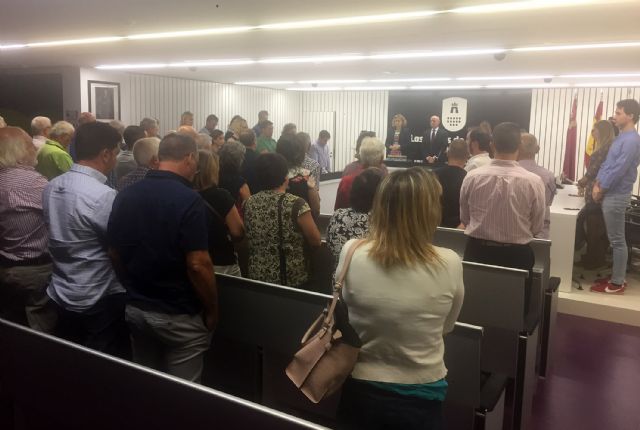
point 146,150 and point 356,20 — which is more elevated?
point 356,20

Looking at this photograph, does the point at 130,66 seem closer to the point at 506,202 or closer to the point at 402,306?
the point at 506,202

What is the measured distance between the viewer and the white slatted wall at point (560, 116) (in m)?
12.8

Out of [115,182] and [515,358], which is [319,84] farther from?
[515,358]

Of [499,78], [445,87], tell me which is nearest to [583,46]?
[499,78]

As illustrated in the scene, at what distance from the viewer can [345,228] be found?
263cm

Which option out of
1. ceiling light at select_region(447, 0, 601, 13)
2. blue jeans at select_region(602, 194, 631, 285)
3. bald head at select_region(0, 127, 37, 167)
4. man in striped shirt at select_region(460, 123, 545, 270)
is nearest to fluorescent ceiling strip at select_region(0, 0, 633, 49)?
ceiling light at select_region(447, 0, 601, 13)

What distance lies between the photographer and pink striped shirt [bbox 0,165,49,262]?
8.87 feet

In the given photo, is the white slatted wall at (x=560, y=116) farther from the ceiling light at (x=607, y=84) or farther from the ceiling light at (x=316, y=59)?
the ceiling light at (x=316, y=59)

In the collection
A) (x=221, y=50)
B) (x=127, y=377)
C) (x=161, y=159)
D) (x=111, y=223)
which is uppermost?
(x=221, y=50)

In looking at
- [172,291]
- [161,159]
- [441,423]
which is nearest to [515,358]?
[441,423]

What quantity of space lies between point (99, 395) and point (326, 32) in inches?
182

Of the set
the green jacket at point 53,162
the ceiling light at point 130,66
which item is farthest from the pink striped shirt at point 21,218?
the ceiling light at point 130,66

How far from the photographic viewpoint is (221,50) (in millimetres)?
7320

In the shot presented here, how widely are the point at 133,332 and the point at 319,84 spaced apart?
11.6 metres
